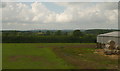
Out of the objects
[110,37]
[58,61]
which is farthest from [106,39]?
[58,61]

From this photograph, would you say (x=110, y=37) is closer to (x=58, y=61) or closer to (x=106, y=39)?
(x=106, y=39)

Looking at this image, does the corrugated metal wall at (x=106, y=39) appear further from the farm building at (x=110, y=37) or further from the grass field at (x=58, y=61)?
the grass field at (x=58, y=61)

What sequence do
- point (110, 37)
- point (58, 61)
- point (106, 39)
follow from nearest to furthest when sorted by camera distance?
point (58, 61)
point (110, 37)
point (106, 39)

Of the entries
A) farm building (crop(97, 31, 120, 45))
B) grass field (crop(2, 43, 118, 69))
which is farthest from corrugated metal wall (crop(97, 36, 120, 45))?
grass field (crop(2, 43, 118, 69))

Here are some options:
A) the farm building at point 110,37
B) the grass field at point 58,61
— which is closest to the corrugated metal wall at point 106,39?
the farm building at point 110,37

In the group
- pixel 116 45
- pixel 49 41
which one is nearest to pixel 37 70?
pixel 116 45

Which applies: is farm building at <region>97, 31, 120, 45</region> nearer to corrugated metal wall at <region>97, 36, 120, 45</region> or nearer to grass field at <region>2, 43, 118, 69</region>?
corrugated metal wall at <region>97, 36, 120, 45</region>

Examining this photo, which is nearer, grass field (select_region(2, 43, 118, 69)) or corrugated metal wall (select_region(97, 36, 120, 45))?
grass field (select_region(2, 43, 118, 69))

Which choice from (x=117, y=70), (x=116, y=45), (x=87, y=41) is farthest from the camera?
(x=87, y=41)

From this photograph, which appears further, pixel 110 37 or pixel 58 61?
pixel 110 37

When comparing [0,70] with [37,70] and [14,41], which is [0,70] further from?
[14,41]

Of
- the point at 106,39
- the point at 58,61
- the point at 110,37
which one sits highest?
the point at 110,37
